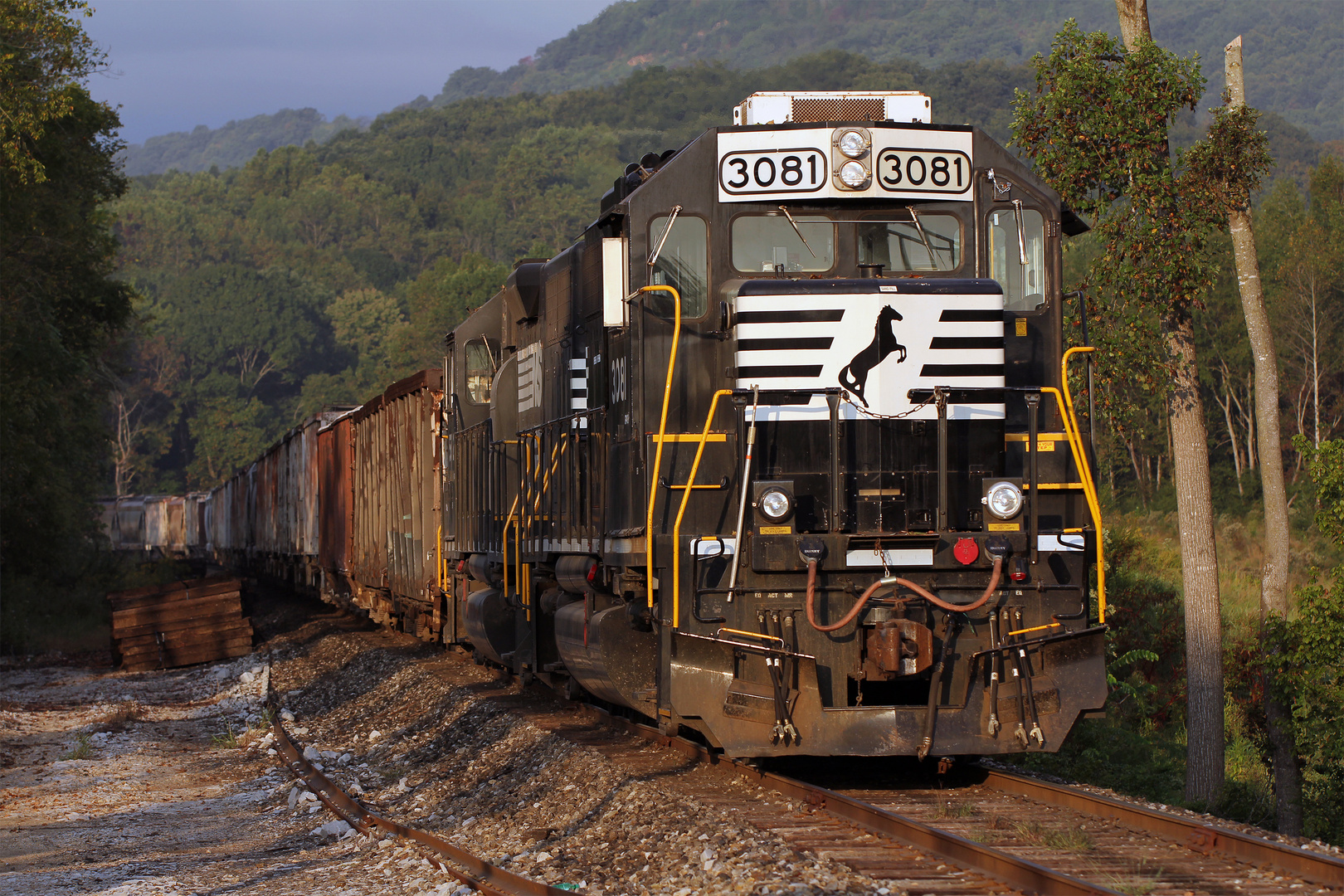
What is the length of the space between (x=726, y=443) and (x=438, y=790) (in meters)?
3.82

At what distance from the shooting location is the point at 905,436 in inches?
321

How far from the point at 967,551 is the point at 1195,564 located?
857 centimetres

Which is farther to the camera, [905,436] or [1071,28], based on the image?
[1071,28]

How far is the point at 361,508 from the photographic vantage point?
2284cm

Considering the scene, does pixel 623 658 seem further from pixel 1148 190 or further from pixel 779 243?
pixel 1148 190

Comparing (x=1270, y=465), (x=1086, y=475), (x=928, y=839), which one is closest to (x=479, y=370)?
(x=1086, y=475)

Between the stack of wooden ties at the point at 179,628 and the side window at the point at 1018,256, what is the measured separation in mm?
16292

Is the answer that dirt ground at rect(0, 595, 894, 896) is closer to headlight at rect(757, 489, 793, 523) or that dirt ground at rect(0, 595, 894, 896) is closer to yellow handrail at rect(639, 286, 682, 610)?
yellow handrail at rect(639, 286, 682, 610)

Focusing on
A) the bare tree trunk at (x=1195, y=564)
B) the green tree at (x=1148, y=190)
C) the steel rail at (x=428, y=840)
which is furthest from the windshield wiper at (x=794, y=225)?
the bare tree trunk at (x=1195, y=564)

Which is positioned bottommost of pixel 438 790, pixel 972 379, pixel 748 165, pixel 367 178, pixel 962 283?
pixel 438 790

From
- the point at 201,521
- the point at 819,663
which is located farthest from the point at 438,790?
the point at 201,521

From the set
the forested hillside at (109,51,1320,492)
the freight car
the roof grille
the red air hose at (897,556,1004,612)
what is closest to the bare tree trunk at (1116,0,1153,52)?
the freight car

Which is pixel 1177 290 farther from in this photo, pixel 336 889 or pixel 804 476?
pixel 336 889

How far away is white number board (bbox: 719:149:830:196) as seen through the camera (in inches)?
335
